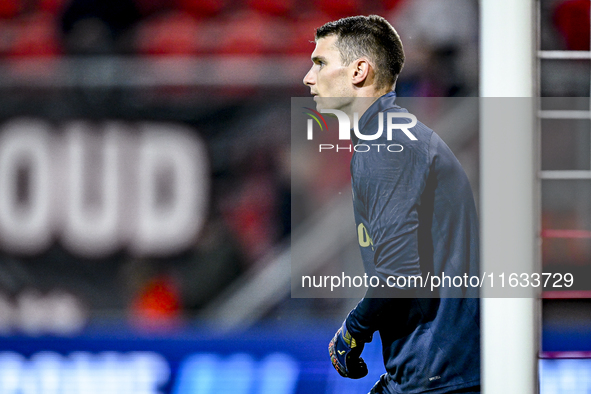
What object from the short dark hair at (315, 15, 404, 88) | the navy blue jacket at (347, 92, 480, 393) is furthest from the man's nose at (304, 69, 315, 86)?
the navy blue jacket at (347, 92, 480, 393)

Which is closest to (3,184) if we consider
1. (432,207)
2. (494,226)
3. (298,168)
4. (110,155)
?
(110,155)

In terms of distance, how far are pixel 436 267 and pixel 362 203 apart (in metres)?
0.27

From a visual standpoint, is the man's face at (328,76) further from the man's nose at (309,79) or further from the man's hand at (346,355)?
the man's hand at (346,355)

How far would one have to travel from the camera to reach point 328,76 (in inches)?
59.6

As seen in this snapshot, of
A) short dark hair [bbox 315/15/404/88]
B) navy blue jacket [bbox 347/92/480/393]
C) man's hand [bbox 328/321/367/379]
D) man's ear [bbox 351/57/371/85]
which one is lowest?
man's hand [bbox 328/321/367/379]

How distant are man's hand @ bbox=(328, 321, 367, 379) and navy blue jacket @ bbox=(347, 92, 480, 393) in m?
0.07

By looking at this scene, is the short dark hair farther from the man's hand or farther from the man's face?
the man's hand

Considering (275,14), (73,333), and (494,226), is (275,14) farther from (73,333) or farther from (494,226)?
(73,333)

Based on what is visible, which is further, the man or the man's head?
the man's head

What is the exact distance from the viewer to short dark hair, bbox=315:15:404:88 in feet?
4.85

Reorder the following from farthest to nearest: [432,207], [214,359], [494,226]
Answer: [214,359], [432,207], [494,226]

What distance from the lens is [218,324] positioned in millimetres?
1629

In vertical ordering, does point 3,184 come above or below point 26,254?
above

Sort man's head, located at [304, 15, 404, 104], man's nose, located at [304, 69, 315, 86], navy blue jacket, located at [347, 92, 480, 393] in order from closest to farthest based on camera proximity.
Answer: navy blue jacket, located at [347, 92, 480, 393]
man's head, located at [304, 15, 404, 104]
man's nose, located at [304, 69, 315, 86]
